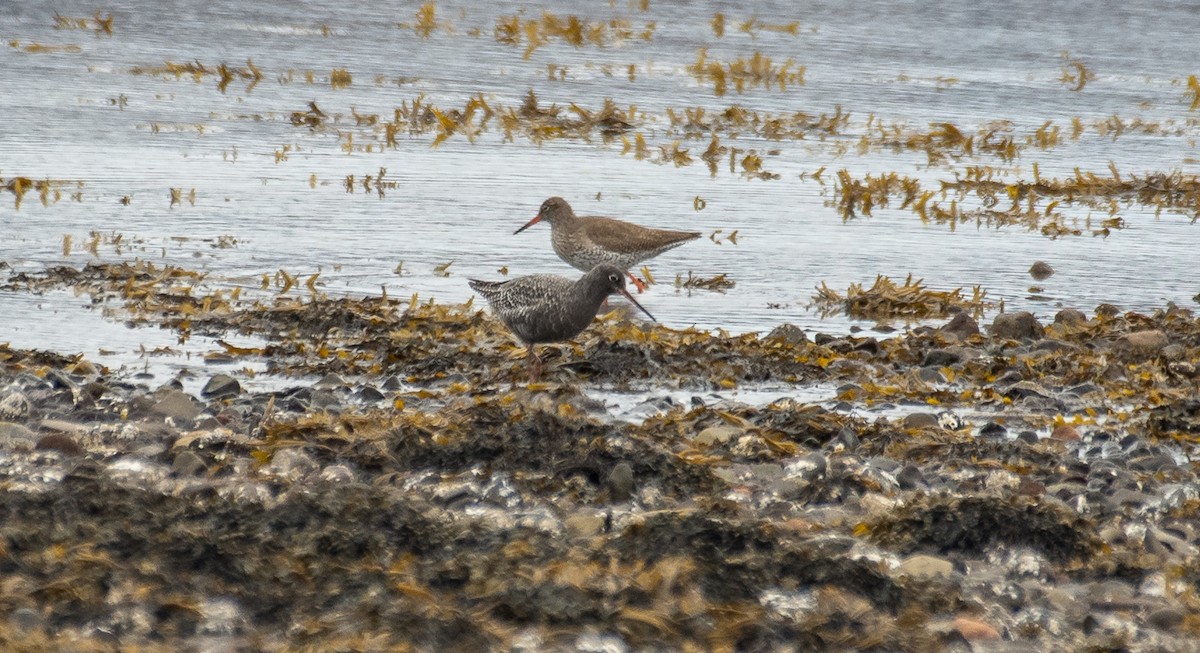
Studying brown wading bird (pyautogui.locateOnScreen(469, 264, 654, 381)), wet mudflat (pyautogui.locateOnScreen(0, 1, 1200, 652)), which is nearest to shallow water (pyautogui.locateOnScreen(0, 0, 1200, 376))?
wet mudflat (pyautogui.locateOnScreen(0, 1, 1200, 652))

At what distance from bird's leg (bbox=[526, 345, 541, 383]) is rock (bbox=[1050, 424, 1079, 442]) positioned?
2.65m

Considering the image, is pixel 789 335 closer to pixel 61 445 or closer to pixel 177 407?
pixel 177 407

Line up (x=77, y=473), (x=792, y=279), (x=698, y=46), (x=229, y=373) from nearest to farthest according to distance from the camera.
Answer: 1. (x=77, y=473)
2. (x=229, y=373)
3. (x=792, y=279)
4. (x=698, y=46)

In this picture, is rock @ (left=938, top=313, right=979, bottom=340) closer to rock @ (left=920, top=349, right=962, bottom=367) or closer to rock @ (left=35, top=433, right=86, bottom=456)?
rock @ (left=920, top=349, right=962, bottom=367)

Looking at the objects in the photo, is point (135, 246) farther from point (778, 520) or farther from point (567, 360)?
point (778, 520)

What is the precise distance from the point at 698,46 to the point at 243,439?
25.5 m

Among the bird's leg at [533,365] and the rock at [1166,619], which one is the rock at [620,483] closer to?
the rock at [1166,619]

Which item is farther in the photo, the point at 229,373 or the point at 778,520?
the point at 229,373

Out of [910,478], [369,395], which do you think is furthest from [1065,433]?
[369,395]

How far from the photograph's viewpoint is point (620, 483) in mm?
6270

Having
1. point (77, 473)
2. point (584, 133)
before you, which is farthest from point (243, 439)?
point (584, 133)

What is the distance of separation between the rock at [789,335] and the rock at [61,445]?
429 centimetres

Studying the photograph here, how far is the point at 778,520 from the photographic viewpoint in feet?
19.4

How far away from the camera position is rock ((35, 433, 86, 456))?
6.52 metres
